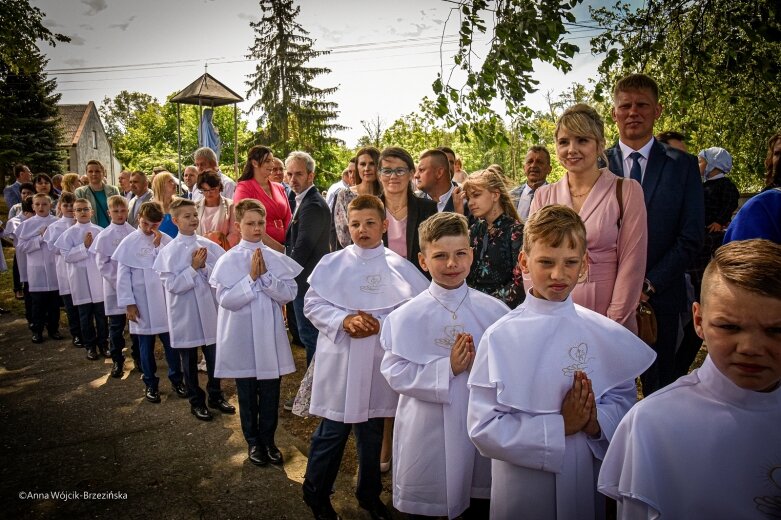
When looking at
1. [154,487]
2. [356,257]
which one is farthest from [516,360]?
[154,487]

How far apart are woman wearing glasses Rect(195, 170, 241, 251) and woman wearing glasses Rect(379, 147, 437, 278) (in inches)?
117

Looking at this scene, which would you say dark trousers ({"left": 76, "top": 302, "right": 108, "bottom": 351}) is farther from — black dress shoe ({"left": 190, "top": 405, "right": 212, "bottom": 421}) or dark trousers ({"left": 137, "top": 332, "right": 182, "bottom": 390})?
black dress shoe ({"left": 190, "top": 405, "right": 212, "bottom": 421})

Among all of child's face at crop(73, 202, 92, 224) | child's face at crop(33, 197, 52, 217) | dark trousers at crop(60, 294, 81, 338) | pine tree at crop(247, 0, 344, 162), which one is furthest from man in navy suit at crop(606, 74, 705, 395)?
pine tree at crop(247, 0, 344, 162)

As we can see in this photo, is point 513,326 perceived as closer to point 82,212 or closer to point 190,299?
point 190,299

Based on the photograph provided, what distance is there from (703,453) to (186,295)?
4.88m

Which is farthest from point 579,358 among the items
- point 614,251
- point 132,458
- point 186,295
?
point 186,295

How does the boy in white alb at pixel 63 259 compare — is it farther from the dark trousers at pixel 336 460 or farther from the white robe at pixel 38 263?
the dark trousers at pixel 336 460

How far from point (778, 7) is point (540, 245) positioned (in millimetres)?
3098

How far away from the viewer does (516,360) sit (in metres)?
2.15

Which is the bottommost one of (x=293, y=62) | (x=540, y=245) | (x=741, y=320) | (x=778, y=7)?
(x=741, y=320)

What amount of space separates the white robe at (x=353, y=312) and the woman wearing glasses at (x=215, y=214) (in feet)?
10.7

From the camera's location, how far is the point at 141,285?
5.88m

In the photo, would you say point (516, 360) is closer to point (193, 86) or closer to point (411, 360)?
point (411, 360)

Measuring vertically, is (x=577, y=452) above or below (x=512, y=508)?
above
